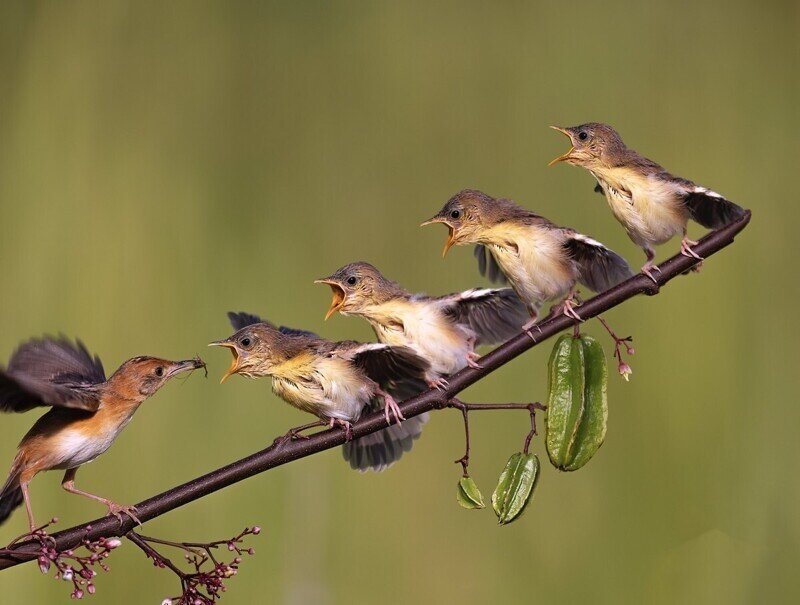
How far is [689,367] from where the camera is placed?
206 cm

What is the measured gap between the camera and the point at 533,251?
91 centimetres

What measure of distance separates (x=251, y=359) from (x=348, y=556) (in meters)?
1.08

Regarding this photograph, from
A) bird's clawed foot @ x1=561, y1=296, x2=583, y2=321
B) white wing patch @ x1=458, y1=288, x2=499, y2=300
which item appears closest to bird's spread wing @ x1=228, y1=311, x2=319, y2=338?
white wing patch @ x1=458, y1=288, x2=499, y2=300

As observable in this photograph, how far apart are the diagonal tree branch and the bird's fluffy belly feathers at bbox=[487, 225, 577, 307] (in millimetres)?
81

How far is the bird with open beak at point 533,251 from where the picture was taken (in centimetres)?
89

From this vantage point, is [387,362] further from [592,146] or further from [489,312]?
[592,146]

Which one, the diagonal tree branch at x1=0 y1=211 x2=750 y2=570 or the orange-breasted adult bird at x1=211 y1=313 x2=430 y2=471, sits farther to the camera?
the orange-breasted adult bird at x1=211 y1=313 x2=430 y2=471

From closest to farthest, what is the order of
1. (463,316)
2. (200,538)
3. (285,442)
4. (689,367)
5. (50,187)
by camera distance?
(285,442) < (463,316) < (200,538) < (689,367) < (50,187)

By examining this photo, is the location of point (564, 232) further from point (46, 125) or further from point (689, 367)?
point (46, 125)

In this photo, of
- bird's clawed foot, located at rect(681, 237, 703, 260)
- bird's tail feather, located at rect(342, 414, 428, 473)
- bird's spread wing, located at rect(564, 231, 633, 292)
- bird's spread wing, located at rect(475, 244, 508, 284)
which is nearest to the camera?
bird's clawed foot, located at rect(681, 237, 703, 260)

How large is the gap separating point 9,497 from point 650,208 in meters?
0.67

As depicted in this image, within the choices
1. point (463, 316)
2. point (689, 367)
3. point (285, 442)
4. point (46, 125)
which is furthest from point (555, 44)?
point (285, 442)

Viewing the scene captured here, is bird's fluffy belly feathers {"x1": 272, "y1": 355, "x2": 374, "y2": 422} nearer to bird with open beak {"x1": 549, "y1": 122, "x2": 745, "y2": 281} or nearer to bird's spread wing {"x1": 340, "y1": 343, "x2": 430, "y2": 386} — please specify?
bird's spread wing {"x1": 340, "y1": 343, "x2": 430, "y2": 386}

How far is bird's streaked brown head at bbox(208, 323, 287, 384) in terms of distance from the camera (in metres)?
0.88
